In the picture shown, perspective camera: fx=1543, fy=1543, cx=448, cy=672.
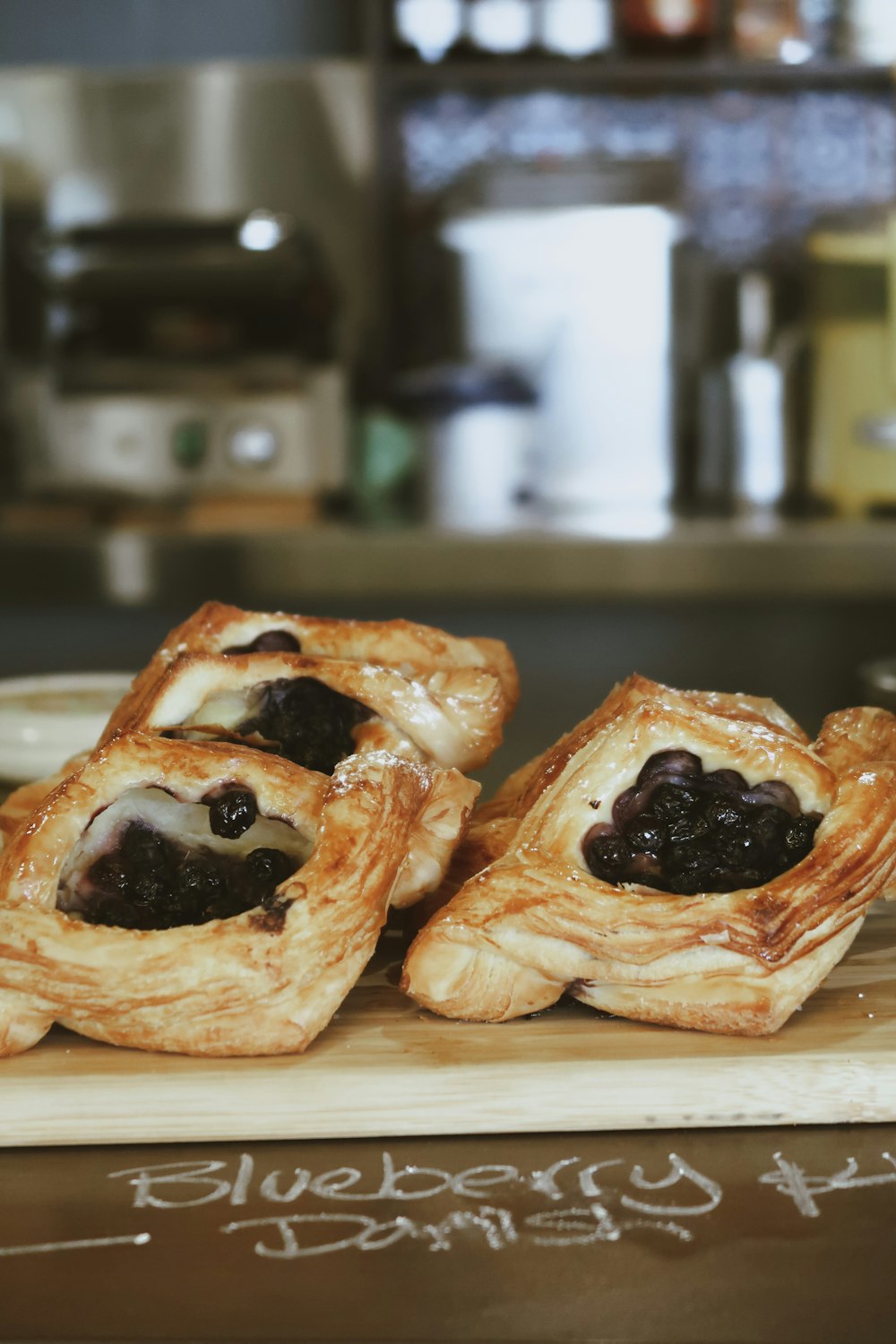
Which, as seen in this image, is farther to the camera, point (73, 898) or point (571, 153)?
point (571, 153)

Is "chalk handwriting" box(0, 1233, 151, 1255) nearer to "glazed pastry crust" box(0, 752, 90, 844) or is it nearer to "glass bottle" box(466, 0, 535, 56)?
"glazed pastry crust" box(0, 752, 90, 844)

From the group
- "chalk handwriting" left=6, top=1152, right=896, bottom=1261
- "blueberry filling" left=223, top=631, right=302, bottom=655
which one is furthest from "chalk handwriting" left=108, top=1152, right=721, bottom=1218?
"blueberry filling" left=223, top=631, right=302, bottom=655

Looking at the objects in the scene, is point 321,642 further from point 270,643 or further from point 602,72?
point 602,72

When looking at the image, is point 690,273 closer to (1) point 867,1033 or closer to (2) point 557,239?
(2) point 557,239

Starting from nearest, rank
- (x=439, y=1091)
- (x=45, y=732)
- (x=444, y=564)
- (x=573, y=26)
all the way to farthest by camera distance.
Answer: (x=439, y=1091), (x=45, y=732), (x=444, y=564), (x=573, y=26)

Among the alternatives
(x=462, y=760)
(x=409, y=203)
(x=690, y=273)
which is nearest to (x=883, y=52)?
(x=690, y=273)

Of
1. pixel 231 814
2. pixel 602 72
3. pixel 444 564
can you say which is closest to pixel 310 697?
pixel 231 814

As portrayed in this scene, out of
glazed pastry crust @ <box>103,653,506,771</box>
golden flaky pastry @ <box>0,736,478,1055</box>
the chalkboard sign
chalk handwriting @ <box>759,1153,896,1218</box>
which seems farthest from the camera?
glazed pastry crust @ <box>103,653,506,771</box>
